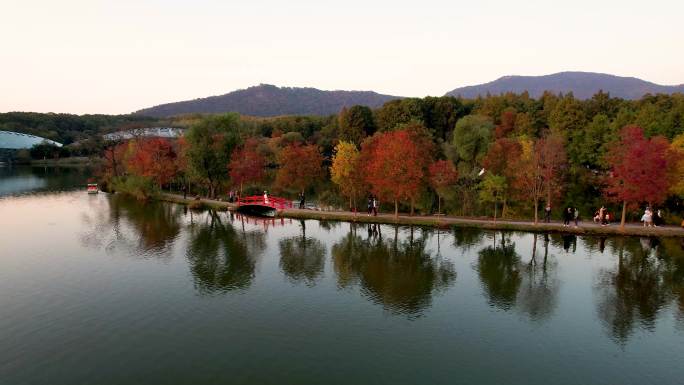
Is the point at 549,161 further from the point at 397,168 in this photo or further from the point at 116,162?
the point at 116,162

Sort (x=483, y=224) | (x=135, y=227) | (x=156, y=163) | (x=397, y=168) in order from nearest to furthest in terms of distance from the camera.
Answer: (x=483, y=224), (x=397, y=168), (x=135, y=227), (x=156, y=163)

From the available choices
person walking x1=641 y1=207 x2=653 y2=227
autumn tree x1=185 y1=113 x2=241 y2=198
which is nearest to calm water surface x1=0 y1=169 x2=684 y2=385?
person walking x1=641 y1=207 x2=653 y2=227

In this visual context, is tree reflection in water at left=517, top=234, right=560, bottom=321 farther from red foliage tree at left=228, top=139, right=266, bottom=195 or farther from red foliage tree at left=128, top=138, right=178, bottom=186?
red foliage tree at left=128, top=138, right=178, bottom=186

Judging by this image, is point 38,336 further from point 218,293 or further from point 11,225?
point 11,225

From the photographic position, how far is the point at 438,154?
3270 inches

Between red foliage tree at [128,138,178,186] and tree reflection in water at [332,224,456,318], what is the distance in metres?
37.5

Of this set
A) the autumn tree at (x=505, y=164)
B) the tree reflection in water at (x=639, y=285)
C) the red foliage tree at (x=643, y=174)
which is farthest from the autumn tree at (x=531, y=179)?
the tree reflection in water at (x=639, y=285)

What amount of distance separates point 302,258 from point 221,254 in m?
7.16

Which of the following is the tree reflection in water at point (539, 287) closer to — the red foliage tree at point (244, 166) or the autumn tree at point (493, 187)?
the autumn tree at point (493, 187)

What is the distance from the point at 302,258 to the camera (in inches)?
1489

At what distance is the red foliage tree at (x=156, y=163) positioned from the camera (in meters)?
68.8

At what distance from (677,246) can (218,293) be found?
3773 centimetres

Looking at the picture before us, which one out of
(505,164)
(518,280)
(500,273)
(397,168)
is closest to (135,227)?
(397,168)

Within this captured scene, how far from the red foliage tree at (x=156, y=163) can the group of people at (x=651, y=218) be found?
60.7m
